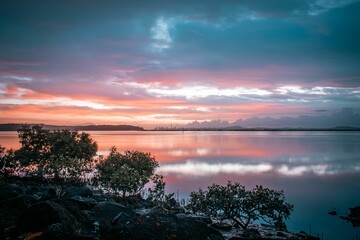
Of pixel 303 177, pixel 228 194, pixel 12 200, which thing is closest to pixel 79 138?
pixel 12 200

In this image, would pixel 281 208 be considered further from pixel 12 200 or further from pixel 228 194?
pixel 12 200

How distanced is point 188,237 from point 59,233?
5821 millimetres

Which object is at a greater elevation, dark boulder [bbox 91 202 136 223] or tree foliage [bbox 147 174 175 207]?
dark boulder [bbox 91 202 136 223]

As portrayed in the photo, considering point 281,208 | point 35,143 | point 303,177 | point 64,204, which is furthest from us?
point 303,177

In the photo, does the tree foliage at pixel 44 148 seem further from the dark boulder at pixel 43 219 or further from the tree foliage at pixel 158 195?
the dark boulder at pixel 43 219

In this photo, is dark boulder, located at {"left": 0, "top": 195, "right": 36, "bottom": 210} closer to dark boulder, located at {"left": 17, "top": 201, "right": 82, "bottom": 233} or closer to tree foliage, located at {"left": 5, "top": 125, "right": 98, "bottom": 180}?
dark boulder, located at {"left": 17, "top": 201, "right": 82, "bottom": 233}

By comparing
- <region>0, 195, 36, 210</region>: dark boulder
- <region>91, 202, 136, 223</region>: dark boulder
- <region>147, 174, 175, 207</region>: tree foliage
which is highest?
<region>0, 195, 36, 210</region>: dark boulder

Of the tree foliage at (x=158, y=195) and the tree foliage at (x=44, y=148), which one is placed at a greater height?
the tree foliage at (x=44, y=148)

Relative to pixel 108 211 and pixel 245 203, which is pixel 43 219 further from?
pixel 245 203

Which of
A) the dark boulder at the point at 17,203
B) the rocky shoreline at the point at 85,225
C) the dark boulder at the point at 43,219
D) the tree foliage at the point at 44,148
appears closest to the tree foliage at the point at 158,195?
the rocky shoreline at the point at 85,225

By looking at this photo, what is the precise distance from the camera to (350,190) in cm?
4975

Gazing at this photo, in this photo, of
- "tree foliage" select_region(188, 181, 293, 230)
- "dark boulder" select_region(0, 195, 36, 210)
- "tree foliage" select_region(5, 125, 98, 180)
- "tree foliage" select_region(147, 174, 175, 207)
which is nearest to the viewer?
"dark boulder" select_region(0, 195, 36, 210)

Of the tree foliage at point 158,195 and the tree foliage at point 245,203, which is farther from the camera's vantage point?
the tree foliage at point 158,195

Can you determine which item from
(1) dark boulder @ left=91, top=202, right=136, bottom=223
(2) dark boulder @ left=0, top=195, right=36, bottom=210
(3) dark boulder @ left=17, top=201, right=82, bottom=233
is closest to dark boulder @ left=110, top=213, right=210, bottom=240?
(3) dark boulder @ left=17, top=201, right=82, bottom=233
